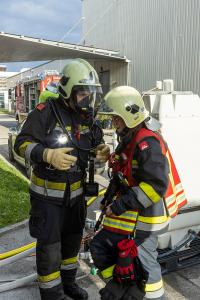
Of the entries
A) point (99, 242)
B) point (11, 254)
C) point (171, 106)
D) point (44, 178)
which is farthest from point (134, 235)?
point (11, 254)

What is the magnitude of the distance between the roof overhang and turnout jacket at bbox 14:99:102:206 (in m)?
15.0

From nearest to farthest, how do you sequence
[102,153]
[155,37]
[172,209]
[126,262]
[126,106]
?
[126,262]
[126,106]
[172,209]
[102,153]
[155,37]

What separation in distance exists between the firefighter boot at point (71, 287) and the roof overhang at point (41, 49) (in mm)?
15193

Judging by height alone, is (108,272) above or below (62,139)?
below

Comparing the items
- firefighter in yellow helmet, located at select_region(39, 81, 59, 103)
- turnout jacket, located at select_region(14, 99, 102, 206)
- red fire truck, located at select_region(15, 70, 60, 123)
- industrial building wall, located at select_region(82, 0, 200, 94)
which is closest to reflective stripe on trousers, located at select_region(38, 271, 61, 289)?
turnout jacket, located at select_region(14, 99, 102, 206)

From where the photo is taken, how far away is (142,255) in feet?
8.76

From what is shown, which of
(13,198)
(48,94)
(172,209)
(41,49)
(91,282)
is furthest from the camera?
(41,49)

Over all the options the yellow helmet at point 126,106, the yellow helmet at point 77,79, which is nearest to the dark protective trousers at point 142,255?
the yellow helmet at point 126,106

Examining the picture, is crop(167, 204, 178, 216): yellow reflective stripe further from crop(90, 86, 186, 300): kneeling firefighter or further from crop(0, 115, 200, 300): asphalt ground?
crop(0, 115, 200, 300): asphalt ground

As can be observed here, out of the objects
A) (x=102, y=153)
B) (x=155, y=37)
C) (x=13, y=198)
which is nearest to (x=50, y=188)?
(x=102, y=153)

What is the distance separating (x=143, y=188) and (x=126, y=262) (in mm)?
497

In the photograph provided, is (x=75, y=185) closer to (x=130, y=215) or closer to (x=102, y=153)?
(x=102, y=153)

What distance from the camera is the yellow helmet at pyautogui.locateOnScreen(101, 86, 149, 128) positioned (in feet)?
8.49

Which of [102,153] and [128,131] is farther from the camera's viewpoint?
[102,153]
